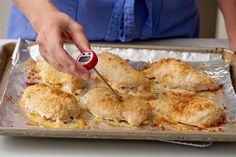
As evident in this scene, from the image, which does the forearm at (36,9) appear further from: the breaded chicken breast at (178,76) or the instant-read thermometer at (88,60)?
the breaded chicken breast at (178,76)

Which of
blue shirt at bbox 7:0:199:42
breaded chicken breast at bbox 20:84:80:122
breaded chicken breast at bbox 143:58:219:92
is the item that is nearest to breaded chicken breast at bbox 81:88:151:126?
breaded chicken breast at bbox 20:84:80:122

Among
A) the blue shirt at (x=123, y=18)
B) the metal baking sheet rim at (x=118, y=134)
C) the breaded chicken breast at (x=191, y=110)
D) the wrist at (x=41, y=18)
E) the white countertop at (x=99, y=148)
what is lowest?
the white countertop at (x=99, y=148)

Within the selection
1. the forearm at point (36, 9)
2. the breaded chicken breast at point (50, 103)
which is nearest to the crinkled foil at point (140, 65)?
the breaded chicken breast at point (50, 103)

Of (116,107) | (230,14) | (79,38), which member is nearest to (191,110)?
(116,107)

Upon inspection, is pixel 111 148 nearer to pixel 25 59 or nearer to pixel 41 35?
pixel 41 35

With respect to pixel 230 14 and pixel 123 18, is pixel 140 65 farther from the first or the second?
pixel 230 14

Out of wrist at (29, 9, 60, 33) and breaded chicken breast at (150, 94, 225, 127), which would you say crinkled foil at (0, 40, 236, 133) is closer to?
breaded chicken breast at (150, 94, 225, 127)
